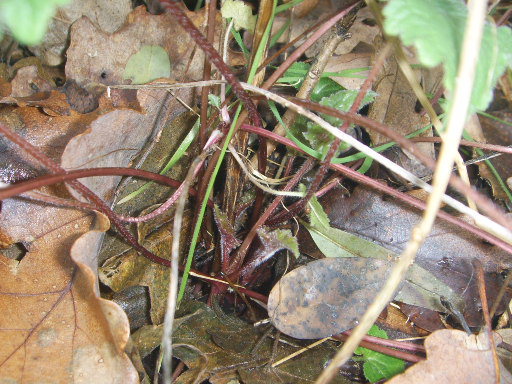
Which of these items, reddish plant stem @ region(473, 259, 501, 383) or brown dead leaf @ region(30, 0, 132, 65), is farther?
brown dead leaf @ region(30, 0, 132, 65)

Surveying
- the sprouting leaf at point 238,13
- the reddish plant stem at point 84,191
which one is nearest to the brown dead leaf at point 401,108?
the sprouting leaf at point 238,13

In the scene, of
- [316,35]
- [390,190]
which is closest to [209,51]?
[316,35]

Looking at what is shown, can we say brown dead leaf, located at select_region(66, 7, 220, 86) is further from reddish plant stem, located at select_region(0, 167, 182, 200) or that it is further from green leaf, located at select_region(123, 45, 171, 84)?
reddish plant stem, located at select_region(0, 167, 182, 200)

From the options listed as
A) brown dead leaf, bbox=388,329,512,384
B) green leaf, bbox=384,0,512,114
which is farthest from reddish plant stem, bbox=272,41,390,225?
brown dead leaf, bbox=388,329,512,384

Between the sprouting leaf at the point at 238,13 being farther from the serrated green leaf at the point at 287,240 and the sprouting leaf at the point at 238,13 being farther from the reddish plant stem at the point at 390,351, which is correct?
the reddish plant stem at the point at 390,351

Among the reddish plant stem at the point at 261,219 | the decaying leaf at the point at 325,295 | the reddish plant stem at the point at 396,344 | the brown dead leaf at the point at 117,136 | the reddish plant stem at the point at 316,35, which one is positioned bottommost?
the reddish plant stem at the point at 396,344

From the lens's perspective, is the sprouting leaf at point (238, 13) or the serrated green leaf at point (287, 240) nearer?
the serrated green leaf at point (287, 240)

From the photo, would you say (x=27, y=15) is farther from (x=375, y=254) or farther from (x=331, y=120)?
(x=375, y=254)
